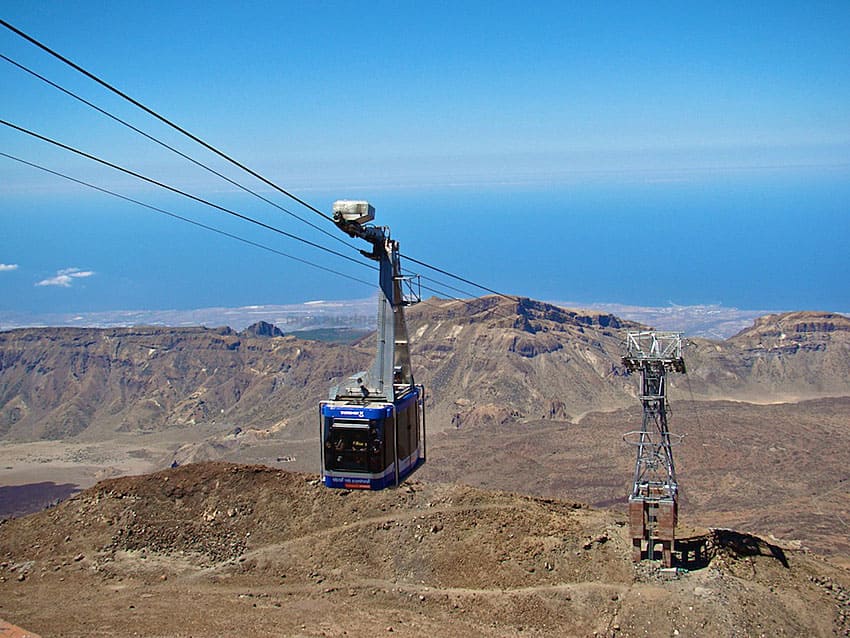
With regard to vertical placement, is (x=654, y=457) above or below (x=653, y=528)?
above

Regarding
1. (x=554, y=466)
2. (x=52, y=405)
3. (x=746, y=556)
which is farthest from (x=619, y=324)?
(x=746, y=556)

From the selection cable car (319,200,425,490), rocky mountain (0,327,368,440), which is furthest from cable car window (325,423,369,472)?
rocky mountain (0,327,368,440)

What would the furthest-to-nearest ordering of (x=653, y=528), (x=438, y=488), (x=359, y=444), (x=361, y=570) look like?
1. (x=438, y=488)
2. (x=361, y=570)
3. (x=653, y=528)
4. (x=359, y=444)

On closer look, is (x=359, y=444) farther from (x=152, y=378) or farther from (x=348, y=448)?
(x=152, y=378)

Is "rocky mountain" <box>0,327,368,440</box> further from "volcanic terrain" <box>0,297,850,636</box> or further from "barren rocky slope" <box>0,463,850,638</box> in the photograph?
"barren rocky slope" <box>0,463,850,638</box>

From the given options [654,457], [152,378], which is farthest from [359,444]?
[152,378]

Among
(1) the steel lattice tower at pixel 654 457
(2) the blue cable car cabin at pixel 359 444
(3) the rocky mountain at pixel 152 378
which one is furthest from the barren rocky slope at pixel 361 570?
(3) the rocky mountain at pixel 152 378

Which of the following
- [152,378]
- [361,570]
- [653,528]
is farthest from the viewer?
[152,378]
